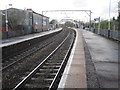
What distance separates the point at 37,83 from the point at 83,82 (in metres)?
1.91

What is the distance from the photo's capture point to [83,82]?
680 centimetres

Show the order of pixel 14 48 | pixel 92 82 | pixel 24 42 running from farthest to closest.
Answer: pixel 24 42 < pixel 14 48 < pixel 92 82

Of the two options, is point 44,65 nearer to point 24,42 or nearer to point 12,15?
point 24,42

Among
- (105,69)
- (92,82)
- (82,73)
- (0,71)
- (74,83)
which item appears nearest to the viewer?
(74,83)

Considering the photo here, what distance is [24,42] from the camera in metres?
20.3

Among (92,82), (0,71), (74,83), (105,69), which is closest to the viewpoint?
(74,83)

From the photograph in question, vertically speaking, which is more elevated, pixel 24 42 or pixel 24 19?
pixel 24 19

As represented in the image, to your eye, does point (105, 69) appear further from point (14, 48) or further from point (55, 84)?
point (14, 48)

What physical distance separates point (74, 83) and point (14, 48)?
38.5ft

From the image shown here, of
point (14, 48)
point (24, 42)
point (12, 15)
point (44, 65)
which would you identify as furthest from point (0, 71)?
point (12, 15)

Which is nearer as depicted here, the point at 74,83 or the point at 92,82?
the point at 74,83

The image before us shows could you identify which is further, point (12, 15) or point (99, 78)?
A: point (12, 15)

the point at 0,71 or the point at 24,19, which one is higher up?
the point at 24,19

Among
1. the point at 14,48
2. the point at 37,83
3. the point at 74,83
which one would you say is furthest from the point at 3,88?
the point at 14,48
